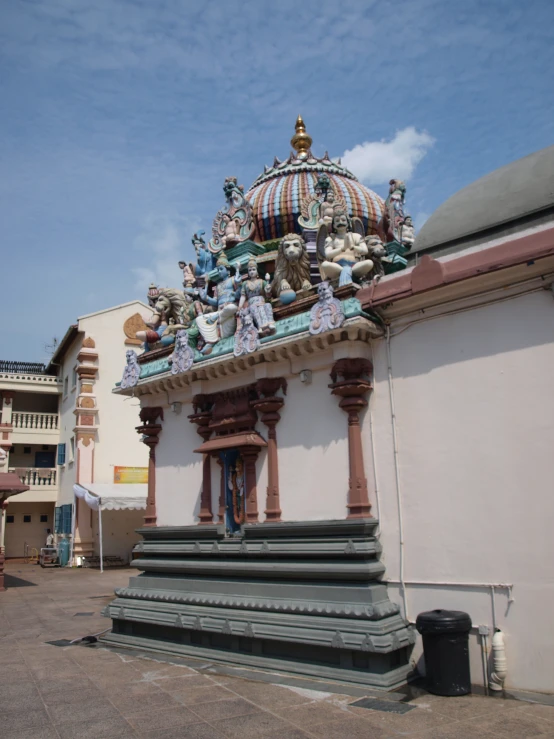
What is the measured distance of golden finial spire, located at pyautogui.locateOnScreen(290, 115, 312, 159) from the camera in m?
14.3

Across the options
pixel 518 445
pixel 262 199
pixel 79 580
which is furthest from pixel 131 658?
pixel 79 580

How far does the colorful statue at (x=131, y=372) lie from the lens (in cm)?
1221

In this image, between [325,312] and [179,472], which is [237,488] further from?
[325,312]

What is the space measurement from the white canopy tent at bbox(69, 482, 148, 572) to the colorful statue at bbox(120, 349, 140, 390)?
10.8 meters

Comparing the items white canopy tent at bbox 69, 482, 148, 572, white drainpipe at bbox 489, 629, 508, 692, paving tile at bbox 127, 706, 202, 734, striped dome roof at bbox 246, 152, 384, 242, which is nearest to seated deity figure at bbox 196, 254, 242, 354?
striped dome roof at bbox 246, 152, 384, 242

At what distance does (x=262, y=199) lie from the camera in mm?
13180

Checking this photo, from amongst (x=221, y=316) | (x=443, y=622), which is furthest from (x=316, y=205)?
(x=443, y=622)

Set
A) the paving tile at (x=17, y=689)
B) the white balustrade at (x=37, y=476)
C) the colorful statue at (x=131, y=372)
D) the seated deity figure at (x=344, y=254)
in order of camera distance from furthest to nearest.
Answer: the white balustrade at (x=37, y=476) → the colorful statue at (x=131, y=372) → the seated deity figure at (x=344, y=254) → the paving tile at (x=17, y=689)

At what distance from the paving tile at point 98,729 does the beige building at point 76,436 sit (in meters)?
17.5

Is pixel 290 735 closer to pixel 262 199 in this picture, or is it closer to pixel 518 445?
pixel 518 445

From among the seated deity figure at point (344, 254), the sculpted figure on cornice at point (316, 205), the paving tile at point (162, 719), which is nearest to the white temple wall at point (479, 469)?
the seated deity figure at point (344, 254)

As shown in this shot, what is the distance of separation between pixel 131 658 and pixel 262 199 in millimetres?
8983

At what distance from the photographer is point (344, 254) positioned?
9.29m

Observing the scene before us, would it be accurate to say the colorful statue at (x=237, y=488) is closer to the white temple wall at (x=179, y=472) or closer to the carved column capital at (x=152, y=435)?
the white temple wall at (x=179, y=472)
